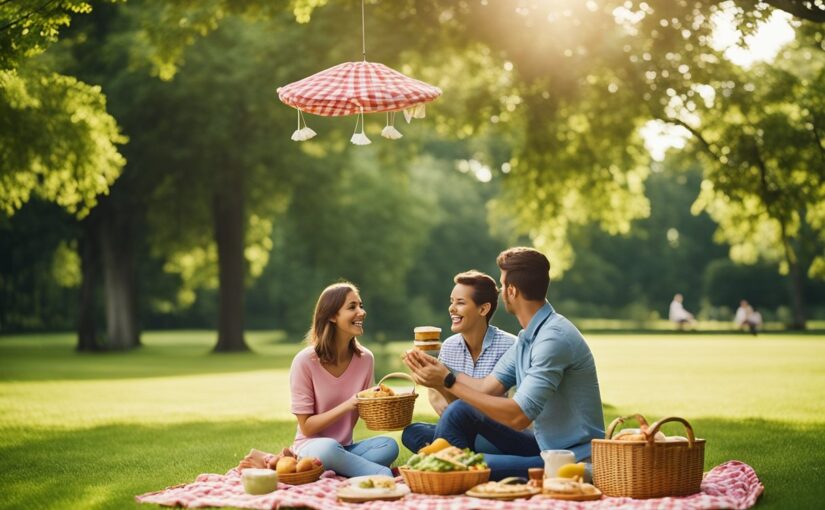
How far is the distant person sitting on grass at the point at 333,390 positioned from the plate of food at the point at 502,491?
1279 millimetres

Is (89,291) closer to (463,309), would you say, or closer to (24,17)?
(24,17)

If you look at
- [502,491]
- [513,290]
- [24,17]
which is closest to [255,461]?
[502,491]

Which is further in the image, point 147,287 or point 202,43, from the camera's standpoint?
point 147,287

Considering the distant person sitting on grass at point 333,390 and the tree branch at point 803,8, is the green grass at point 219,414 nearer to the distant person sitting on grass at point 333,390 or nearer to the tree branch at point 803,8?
the distant person sitting on grass at point 333,390

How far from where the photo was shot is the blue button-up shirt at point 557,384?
7035 millimetres

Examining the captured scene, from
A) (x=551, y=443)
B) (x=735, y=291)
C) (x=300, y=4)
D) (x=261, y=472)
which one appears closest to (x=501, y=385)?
(x=551, y=443)

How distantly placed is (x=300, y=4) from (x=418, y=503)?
29.9 feet

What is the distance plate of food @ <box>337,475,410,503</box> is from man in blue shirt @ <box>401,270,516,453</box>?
897 millimetres

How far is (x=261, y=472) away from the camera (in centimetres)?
756

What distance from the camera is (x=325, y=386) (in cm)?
826

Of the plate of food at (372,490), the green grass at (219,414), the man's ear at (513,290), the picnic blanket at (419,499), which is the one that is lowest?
the green grass at (219,414)

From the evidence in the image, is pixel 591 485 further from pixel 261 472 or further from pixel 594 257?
pixel 594 257

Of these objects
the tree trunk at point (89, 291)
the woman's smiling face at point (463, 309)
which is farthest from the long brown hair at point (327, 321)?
the tree trunk at point (89, 291)

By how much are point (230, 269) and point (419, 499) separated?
2901cm
